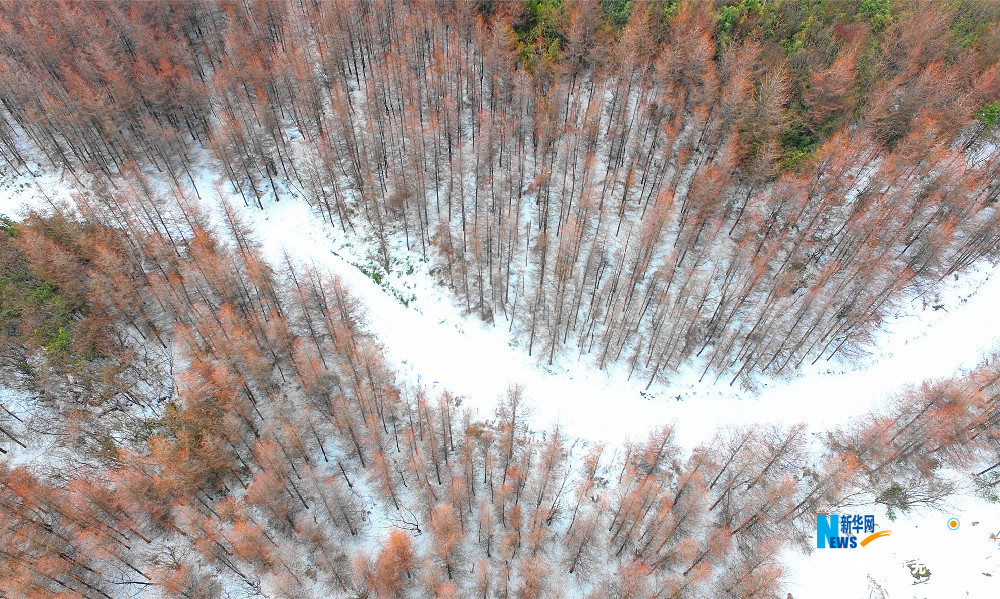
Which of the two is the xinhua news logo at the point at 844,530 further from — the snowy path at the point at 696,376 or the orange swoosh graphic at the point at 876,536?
the snowy path at the point at 696,376

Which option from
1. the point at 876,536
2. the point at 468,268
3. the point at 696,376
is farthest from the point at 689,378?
the point at 468,268

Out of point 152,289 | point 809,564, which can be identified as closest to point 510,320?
Result: point 809,564

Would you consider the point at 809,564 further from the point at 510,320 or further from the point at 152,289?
the point at 152,289

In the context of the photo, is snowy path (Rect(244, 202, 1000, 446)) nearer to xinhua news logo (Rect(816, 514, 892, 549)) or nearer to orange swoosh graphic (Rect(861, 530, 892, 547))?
xinhua news logo (Rect(816, 514, 892, 549))

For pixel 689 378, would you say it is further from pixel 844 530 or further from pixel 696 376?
pixel 844 530

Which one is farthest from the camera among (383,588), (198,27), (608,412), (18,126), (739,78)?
(198,27)

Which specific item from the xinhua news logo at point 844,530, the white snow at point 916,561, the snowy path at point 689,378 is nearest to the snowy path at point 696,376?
the snowy path at point 689,378
